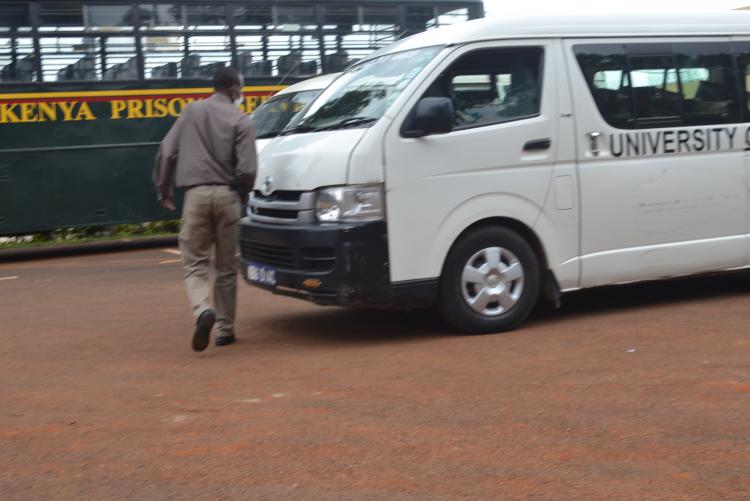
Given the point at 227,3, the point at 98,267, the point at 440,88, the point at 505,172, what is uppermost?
the point at 227,3

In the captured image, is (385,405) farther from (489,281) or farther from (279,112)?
(279,112)

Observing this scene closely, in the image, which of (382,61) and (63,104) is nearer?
(382,61)

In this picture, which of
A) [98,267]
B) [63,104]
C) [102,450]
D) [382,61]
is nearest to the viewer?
[102,450]

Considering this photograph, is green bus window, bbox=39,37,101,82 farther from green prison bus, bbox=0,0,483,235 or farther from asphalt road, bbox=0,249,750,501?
asphalt road, bbox=0,249,750,501

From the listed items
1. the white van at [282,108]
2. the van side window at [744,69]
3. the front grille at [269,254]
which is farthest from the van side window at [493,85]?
the white van at [282,108]

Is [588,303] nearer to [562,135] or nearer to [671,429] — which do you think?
[562,135]

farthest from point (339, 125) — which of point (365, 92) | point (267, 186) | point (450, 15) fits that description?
point (450, 15)

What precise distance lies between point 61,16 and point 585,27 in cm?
873

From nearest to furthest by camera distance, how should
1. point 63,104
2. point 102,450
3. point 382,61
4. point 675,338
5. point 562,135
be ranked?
point 102,450
point 675,338
point 562,135
point 382,61
point 63,104

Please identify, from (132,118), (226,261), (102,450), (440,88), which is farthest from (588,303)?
(132,118)

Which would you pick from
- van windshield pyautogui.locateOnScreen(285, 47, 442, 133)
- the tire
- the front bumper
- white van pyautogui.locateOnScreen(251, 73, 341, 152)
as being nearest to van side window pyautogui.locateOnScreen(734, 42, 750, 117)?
the tire

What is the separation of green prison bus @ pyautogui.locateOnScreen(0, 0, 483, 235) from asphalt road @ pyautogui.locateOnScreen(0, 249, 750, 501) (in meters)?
6.16

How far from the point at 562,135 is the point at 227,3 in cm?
887

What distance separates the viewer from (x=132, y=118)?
15930mm
